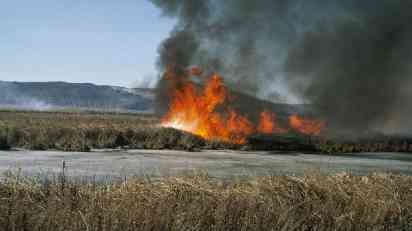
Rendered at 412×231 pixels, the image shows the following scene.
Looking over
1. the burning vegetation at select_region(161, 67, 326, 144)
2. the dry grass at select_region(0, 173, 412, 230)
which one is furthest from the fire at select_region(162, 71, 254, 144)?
the dry grass at select_region(0, 173, 412, 230)

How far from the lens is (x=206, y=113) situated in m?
36.5

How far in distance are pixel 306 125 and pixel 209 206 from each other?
33581mm

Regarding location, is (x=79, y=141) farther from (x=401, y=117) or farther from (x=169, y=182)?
(x=401, y=117)

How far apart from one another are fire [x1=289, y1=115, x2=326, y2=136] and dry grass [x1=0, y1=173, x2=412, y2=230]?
28.1 metres

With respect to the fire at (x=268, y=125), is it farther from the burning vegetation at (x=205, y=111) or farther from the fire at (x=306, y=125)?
the fire at (x=306, y=125)

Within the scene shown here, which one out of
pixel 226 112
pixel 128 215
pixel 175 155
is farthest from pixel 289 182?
pixel 226 112

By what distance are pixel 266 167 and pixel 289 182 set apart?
30.3 ft

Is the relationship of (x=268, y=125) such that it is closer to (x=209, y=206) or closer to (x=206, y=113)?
(x=206, y=113)

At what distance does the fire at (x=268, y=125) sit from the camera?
130 ft

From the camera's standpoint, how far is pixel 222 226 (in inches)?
379

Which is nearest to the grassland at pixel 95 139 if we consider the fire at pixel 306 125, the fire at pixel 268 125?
the fire at pixel 268 125

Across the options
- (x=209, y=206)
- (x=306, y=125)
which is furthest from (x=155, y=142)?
(x=209, y=206)

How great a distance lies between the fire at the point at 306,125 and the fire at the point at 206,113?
14.6ft

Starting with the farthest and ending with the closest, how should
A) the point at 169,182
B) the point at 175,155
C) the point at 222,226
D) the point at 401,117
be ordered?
the point at 401,117 < the point at 175,155 < the point at 169,182 < the point at 222,226
